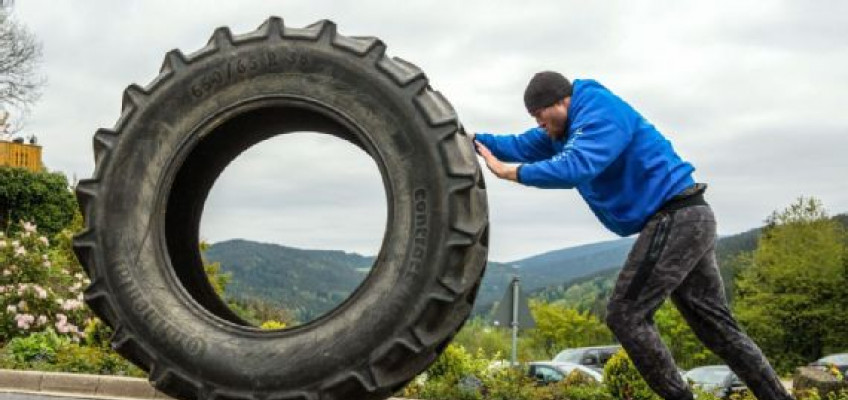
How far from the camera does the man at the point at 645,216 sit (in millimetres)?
4812

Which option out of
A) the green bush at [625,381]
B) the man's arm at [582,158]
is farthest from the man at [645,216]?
the green bush at [625,381]

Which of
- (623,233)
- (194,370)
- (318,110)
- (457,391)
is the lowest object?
(457,391)

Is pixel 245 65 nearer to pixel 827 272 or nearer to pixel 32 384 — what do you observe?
pixel 32 384

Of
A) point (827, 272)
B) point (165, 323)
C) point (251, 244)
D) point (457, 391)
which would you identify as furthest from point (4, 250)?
point (827, 272)

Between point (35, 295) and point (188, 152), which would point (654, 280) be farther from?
point (35, 295)

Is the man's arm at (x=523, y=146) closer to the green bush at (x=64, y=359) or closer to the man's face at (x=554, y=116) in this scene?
the man's face at (x=554, y=116)

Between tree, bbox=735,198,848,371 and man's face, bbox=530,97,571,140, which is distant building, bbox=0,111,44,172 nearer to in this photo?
man's face, bbox=530,97,571,140

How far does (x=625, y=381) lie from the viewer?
11344 mm

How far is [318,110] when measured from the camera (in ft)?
14.3

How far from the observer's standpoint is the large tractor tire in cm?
408

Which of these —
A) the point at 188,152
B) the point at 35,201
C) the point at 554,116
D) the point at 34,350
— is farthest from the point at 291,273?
the point at 35,201

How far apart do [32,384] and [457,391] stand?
5034 millimetres

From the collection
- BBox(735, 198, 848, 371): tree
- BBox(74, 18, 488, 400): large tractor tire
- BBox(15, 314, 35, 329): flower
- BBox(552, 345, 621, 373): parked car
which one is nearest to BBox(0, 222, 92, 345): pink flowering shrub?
BBox(15, 314, 35, 329): flower

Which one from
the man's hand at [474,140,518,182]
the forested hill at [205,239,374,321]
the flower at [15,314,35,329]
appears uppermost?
the man's hand at [474,140,518,182]
